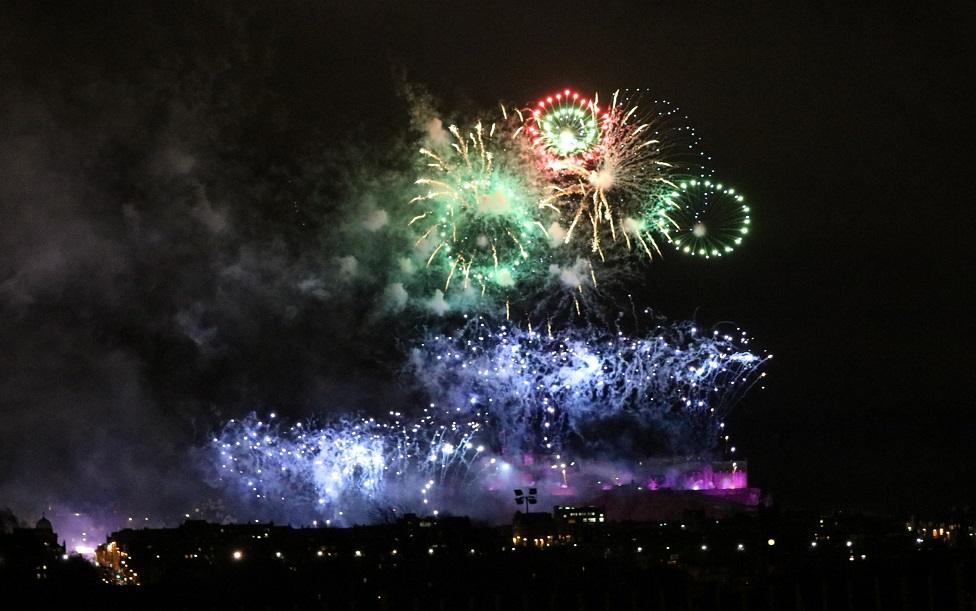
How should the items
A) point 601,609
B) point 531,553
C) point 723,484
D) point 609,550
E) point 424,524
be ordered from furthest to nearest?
point 723,484
point 424,524
point 609,550
point 531,553
point 601,609

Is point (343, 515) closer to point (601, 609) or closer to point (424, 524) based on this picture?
point (424, 524)

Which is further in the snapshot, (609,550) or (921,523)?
(921,523)

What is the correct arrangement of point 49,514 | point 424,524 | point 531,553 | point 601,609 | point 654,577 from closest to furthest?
point 601,609
point 654,577
point 531,553
point 424,524
point 49,514

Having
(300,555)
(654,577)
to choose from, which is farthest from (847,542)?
(654,577)

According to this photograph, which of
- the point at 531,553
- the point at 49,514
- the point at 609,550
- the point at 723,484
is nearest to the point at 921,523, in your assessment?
the point at 723,484

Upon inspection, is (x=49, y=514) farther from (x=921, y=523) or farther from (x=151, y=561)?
(x=921, y=523)

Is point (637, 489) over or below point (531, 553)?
over

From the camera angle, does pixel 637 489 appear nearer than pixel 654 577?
No

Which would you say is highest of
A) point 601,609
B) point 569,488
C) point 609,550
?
point 569,488

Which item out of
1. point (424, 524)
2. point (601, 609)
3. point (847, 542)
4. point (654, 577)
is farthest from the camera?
point (424, 524)
